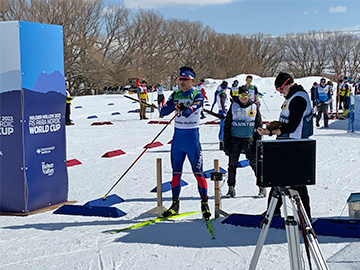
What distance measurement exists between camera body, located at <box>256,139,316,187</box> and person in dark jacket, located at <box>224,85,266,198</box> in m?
3.78

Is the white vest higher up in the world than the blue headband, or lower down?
lower down

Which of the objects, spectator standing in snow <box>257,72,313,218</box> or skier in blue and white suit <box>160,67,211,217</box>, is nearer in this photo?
spectator standing in snow <box>257,72,313,218</box>

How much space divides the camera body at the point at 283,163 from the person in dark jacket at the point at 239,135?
3.78m

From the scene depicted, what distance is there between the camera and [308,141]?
3213mm

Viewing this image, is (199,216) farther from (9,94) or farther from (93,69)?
(93,69)

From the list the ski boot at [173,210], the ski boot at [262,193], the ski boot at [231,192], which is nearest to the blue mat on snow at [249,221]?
the ski boot at [173,210]

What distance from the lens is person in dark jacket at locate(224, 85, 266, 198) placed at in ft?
22.9

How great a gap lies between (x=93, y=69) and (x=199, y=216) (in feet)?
154

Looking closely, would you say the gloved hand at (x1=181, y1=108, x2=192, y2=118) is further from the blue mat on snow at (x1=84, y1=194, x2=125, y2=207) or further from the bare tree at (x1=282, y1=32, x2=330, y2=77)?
the bare tree at (x1=282, y1=32, x2=330, y2=77)

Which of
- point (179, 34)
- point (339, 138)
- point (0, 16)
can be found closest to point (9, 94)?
point (339, 138)

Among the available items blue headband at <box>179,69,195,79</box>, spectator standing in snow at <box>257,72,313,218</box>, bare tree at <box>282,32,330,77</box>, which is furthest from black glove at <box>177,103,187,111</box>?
bare tree at <box>282,32,330,77</box>

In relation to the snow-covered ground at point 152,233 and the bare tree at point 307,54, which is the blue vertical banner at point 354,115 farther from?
the bare tree at point 307,54

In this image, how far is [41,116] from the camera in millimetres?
6496

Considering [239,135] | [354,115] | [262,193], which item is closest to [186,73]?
[239,135]
